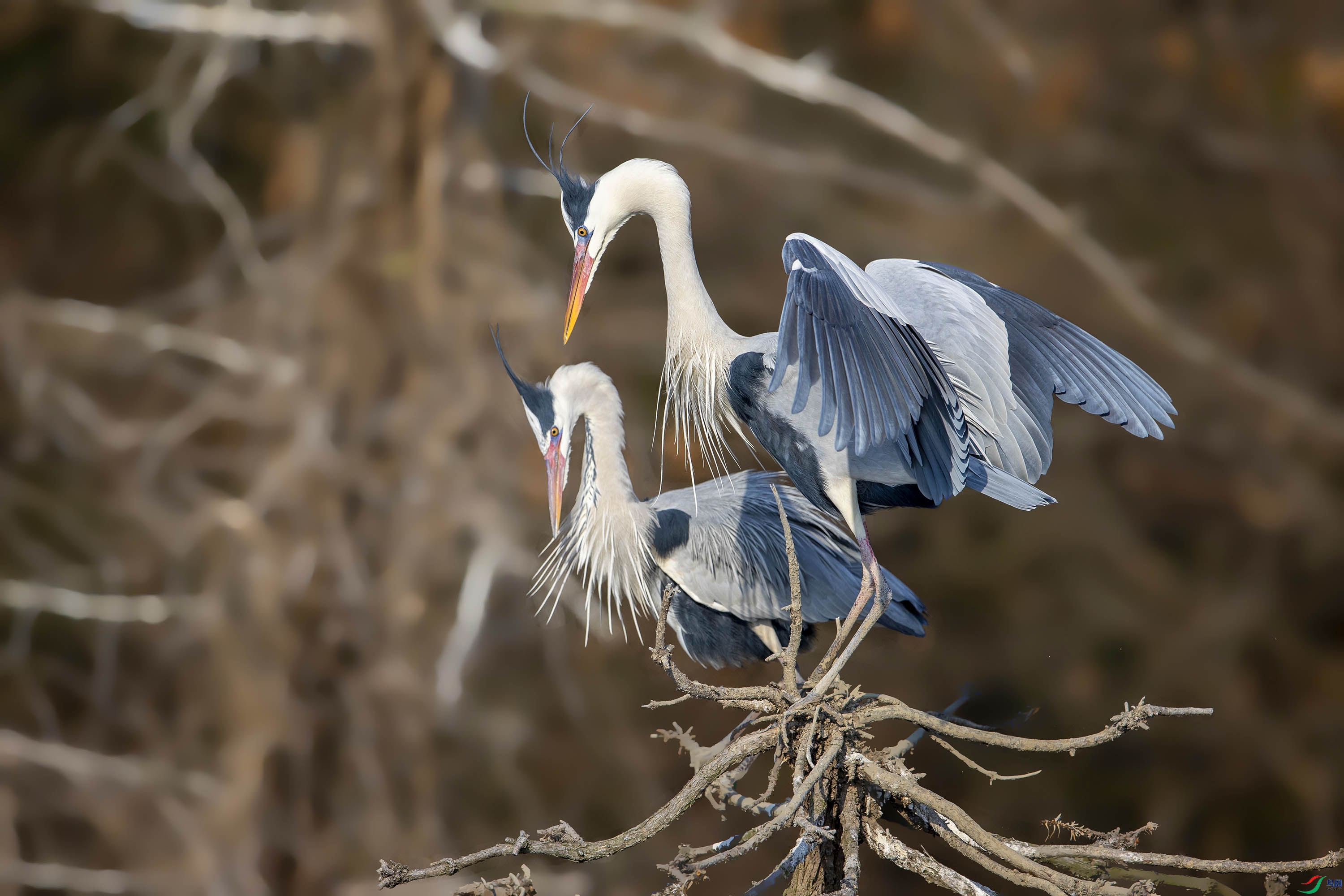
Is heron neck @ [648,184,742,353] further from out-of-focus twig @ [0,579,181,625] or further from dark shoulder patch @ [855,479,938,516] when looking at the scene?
out-of-focus twig @ [0,579,181,625]

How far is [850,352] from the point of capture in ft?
1.99

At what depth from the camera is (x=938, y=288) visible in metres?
0.80

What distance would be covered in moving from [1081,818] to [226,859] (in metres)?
1.46

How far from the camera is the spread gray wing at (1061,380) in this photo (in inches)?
30.8

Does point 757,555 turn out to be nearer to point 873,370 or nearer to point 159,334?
point 873,370

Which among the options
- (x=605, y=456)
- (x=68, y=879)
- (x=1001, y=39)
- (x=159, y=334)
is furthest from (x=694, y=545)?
(x=68, y=879)

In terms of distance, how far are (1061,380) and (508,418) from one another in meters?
0.99

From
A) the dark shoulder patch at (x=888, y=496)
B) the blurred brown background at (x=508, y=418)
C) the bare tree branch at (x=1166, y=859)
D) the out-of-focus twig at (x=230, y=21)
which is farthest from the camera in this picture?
the out-of-focus twig at (x=230, y=21)

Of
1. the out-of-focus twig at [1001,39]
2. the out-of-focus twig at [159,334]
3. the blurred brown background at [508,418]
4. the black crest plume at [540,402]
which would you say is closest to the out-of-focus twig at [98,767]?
the blurred brown background at [508,418]

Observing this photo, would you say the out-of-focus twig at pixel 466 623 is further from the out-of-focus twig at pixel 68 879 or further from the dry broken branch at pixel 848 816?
the dry broken branch at pixel 848 816

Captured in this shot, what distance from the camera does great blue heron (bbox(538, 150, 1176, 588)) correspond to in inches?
24.0

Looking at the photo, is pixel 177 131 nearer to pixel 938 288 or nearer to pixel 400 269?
pixel 400 269

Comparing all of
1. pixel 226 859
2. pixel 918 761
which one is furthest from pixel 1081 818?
pixel 226 859

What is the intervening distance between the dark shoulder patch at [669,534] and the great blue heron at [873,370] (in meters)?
0.16
